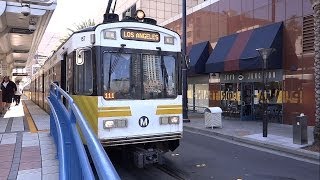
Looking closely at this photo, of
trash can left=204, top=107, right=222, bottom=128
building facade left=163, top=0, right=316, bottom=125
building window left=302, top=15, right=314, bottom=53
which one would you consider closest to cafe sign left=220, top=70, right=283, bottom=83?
building facade left=163, top=0, right=316, bottom=125

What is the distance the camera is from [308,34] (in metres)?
15.8

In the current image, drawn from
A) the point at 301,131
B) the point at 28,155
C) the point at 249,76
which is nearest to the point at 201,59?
the point at 249,76

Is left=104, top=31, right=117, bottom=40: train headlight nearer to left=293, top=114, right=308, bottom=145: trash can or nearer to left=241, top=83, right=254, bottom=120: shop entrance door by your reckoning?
left=293, top=114, right=308, bottom=145: trash can

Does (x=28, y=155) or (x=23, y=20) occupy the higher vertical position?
(x=23, y=20)

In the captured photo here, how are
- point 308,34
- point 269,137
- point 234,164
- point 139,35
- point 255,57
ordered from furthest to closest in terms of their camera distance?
point 255,57
point 308,34
point 269,137
point 234,164
point 139,35

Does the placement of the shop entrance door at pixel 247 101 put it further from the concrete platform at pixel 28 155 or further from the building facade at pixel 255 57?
the concrete platform at pixel 28 155

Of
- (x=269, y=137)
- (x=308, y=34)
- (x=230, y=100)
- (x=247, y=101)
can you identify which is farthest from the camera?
(x=230, y=100)

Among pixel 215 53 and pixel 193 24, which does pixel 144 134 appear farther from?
pixel 193 24

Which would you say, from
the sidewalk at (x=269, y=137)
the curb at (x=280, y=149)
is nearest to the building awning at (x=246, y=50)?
the sidewalk at (x=269, y=137)

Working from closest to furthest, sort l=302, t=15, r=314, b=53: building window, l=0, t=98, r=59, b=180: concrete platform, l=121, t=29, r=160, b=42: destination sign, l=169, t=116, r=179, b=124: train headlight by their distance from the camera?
1. l=0, t=98, r=59, b=180: concrete platform
2. l=121, t=29, r=160, b=42: destination sign
3. l=169, t=116, r=179, b=124: train headlight
4. l=302, t=15, r=314, b=53: building window

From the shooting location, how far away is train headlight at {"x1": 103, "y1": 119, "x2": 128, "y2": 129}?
6711mm

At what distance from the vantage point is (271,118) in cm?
1781

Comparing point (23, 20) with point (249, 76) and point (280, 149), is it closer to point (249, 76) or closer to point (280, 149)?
point (249, 76)

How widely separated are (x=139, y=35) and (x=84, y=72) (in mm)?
1257
